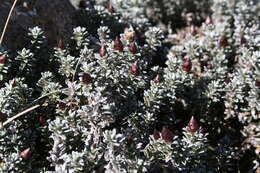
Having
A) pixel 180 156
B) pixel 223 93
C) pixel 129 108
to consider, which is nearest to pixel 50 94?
pixel 129 108

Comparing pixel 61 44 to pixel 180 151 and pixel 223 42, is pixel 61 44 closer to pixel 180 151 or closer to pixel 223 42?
pixel 180 151

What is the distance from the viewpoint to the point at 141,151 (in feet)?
12.7

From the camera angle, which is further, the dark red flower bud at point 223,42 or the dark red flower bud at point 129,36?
the dark red flower bud at point 223,42

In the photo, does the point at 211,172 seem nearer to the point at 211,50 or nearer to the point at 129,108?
the point at 129,108

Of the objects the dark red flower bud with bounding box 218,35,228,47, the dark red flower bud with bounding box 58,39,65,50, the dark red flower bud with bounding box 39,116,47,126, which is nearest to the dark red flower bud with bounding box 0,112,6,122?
the dark red flower bud with bounding box 39,116,47,126

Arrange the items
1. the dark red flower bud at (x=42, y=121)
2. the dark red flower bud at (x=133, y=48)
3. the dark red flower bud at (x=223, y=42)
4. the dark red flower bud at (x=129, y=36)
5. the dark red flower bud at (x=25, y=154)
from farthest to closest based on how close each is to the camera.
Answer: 1. the dark red flower bud at (x=223, y=42)
2. the dark red flower bud at (x=129, y=36)
3. the dark red flower bud at (x=133, y=48)
4. the dark red flower bud at (x=42, y=121)
5. the dark red flower bud at (x=25, y=154)

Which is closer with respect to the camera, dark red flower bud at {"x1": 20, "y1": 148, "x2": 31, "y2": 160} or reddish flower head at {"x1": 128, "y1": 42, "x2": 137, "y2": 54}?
dark red flower bud at {"x1": 20, "y1": 148, "x2": 31, "y2": 160}

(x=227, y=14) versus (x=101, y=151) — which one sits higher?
(x=227, y=14)

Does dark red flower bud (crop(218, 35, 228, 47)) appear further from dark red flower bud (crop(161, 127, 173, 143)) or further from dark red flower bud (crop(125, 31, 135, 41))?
dark red flower bud (crop(161, 127, 173, 143))

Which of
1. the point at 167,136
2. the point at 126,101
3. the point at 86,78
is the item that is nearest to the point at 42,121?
the point at 86,78

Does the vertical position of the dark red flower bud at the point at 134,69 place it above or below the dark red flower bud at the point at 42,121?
above

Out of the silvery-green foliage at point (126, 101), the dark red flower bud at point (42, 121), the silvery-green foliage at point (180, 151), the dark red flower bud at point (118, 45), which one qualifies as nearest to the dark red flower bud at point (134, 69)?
the silvery-green foliage at point (126, 101)

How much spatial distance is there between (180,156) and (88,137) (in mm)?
933

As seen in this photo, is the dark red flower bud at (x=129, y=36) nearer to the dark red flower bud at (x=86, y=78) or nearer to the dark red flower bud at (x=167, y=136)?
the dark red flower bud at (x=86, y=78)
